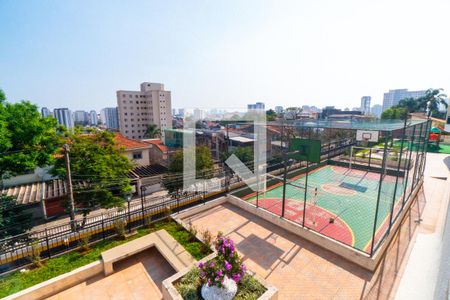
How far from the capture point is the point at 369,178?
14211 millimetres

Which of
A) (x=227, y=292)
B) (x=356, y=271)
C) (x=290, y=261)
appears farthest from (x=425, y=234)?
(x=227, y=292)

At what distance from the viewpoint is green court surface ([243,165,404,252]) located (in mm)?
7902

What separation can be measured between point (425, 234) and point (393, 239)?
1.13 m

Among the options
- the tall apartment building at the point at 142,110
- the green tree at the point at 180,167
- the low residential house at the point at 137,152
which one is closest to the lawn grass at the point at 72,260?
the green tree at the point at 180,167

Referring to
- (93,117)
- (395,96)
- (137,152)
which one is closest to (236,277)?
(137,152)

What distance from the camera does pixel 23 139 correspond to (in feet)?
32.5

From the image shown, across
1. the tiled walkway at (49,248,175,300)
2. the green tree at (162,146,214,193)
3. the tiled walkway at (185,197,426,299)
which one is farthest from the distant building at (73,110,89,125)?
the tiled walkway at (185,197,426,299)

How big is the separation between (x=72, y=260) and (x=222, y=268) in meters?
4.39

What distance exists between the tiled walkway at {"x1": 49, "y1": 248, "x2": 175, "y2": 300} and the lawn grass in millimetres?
558

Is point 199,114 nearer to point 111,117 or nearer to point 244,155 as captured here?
point 244,155

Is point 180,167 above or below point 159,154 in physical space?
above

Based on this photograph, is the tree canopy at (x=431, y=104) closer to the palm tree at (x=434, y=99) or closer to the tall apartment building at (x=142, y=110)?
the palm tree at (x=434, y=99)

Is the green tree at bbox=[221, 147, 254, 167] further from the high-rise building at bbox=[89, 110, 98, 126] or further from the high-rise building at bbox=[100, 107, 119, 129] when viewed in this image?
the high-rise building at bbox=[89, 110, 98, 126]

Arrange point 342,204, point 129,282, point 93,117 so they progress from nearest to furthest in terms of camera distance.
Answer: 1. point 129,282
2. point 342,204
3. point 93,117
